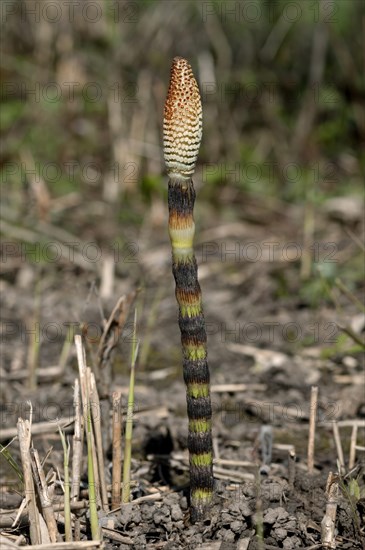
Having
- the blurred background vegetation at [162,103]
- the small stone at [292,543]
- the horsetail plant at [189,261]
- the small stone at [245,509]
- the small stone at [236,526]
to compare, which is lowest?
the small stone at [292,543]

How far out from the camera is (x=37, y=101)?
600cm

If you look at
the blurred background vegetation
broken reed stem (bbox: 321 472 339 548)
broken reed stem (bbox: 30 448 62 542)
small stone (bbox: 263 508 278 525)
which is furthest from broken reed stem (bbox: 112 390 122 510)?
the blurred background vegetation

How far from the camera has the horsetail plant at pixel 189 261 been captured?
179 cm

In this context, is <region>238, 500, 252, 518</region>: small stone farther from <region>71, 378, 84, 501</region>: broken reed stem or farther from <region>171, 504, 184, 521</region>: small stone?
<region>71, 378, 84, 501</region>: broken reed stem

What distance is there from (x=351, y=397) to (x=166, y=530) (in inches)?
45.2

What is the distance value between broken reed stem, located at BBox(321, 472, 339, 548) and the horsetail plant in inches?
11.3

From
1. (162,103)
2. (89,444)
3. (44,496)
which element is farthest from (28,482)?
(162,103)

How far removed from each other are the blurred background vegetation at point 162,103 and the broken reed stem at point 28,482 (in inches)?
122

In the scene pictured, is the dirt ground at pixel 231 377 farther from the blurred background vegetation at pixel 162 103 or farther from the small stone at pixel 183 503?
the blurred background vegetation at pixel 162 103

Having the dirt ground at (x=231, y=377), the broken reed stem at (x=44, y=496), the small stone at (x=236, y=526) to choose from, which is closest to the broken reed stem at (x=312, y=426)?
the dirt ground at (x=231, y=377)

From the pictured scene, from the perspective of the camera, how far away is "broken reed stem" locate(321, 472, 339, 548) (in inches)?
79.5

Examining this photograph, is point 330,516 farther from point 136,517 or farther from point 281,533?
point 136,517

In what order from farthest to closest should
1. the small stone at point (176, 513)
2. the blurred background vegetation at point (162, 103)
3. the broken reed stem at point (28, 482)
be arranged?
the blurred background vegetation at point (162, 103) < the small stone at point (176, 513) < the broken reed stem at point (28, 482)

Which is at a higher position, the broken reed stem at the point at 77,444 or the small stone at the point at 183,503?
the broken reed stem at the point at 77,444
